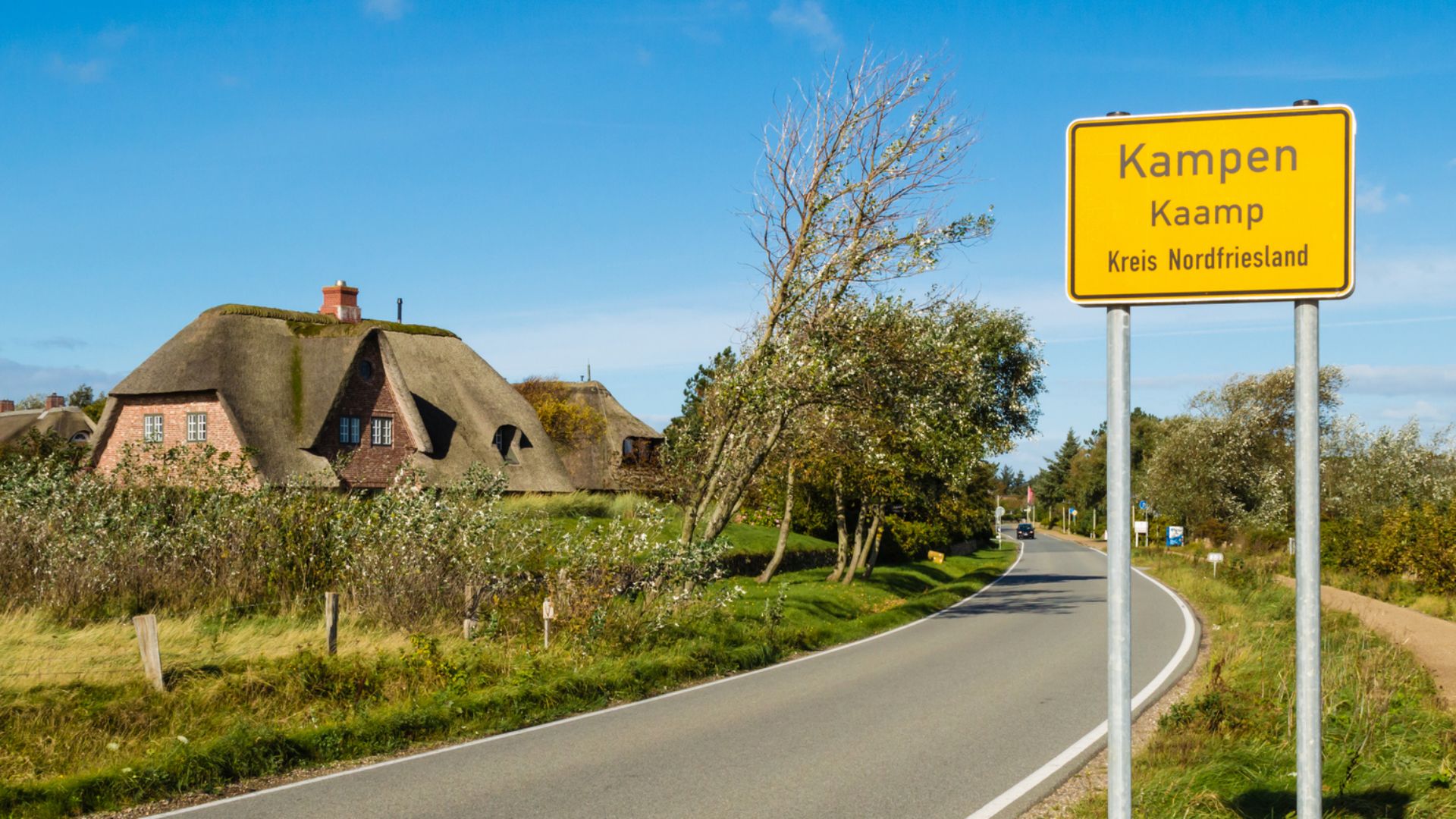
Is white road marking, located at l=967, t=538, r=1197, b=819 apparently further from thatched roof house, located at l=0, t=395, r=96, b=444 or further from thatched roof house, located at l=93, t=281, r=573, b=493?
thatched roof house, located at l=0, t=395, r=96, b=444

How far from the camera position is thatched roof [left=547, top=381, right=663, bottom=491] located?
178ft

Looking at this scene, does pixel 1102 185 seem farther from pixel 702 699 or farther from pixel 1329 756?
pixel 702 699

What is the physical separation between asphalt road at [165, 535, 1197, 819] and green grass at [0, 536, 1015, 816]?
1.96 ft

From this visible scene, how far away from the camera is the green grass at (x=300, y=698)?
8859 millimetres

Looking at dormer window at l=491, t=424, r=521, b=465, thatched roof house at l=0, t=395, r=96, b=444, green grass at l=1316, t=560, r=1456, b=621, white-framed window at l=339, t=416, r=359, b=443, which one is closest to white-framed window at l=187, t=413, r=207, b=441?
white-framed window at l=339, t=416, r=359, b=443

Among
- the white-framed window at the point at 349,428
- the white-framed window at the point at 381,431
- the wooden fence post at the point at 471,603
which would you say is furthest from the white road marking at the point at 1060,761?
the white-framed window at the point at 381,431

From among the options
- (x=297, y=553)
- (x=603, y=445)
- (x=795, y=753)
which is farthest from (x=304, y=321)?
(x=795, y=753)

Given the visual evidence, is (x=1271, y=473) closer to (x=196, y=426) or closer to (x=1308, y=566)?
(x=196, y=426)

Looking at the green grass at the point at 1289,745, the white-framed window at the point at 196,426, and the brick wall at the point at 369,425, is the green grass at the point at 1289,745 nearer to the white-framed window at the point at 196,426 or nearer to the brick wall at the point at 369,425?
the brick wall at the point at 369,425

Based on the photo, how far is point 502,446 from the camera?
43406 mm

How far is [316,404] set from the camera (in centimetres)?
3722

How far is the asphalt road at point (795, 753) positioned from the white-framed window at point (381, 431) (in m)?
25.8

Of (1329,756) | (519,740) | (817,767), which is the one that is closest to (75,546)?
(519,740)

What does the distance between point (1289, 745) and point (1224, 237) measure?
6560mm
